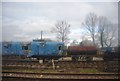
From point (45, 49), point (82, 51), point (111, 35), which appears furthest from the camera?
point (82, 51)

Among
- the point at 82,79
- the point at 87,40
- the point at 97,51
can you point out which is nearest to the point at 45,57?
the point at 97,51

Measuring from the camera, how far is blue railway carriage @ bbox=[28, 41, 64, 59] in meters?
10.0

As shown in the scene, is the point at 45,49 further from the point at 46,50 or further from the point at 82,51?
the point at 82,51

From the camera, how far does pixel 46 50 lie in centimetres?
1004

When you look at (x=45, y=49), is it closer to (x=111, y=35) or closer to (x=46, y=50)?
(x=46, y=50)

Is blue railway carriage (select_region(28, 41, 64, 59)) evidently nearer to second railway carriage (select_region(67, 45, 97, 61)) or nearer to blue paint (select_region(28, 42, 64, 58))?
blue paint (select_region(28, 42, 64, 58))

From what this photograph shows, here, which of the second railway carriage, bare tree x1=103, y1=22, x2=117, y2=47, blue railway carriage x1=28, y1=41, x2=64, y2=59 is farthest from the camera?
the second railway carriage

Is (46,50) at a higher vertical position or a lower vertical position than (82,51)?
higher

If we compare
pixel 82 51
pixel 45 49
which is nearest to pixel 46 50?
pixel 45 49

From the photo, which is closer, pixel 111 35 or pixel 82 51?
pixel 111 35

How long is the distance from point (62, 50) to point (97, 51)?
191cm

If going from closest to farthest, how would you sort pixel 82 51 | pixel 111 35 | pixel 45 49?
pixel 111 35 → pixel 45 49 → pixel 82 51

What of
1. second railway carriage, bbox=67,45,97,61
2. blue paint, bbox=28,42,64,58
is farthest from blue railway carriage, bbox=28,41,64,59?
second railway carriage, bbox=67,45,97,61

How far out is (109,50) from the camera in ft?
30.8
